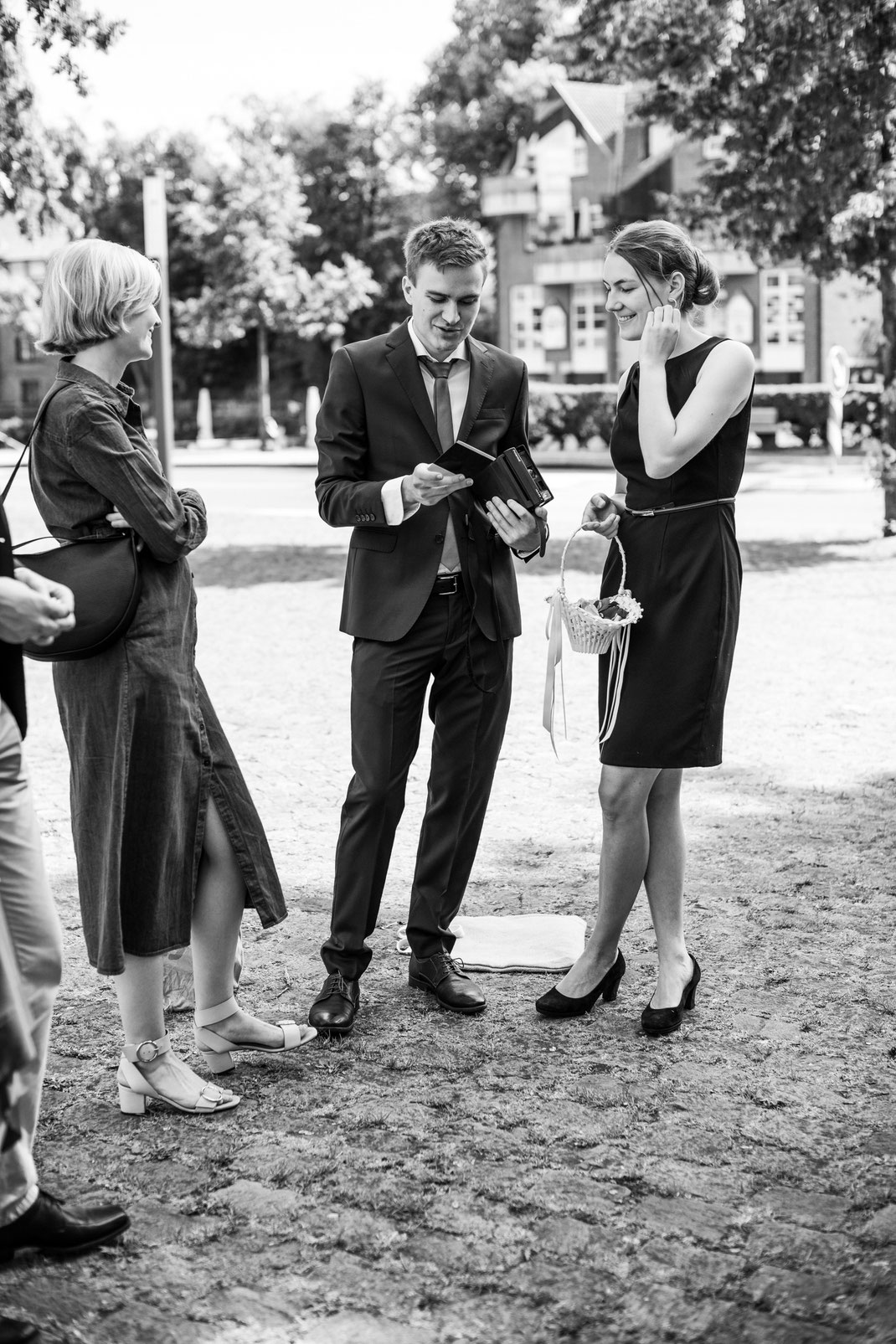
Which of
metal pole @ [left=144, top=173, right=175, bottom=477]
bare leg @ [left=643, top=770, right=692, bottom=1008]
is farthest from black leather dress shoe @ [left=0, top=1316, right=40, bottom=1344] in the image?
metal pole @ [left=144, top=173, right=175, bottom=477]

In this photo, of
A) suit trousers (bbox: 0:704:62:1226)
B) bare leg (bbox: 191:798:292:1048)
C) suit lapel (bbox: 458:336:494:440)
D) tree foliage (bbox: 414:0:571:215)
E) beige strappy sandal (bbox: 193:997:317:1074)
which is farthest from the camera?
tree foliage (bbox: 414:0:571:215)

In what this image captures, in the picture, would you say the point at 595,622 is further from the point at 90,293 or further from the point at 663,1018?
the point at 90,293

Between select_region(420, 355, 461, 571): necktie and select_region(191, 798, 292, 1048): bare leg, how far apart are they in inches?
44.2

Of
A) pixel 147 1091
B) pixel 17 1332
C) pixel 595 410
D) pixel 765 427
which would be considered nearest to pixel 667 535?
pixel 147 1091

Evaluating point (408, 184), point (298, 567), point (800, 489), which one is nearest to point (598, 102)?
point (408, 184)

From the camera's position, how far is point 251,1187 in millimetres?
3301

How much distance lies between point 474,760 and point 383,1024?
83cm

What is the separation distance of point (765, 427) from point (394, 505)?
33.4 meters

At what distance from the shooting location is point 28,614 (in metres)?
2.86

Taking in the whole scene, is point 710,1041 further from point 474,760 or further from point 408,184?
point 408,184

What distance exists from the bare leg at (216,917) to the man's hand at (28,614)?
2.86ft

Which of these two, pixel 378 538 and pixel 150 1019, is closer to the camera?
pixel 150 1019

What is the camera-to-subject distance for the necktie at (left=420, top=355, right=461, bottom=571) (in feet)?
14.3

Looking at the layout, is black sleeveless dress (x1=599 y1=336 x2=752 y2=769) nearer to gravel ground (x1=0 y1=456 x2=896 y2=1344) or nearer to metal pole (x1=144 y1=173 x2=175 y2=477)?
gravel ground (x1=0 y1=456 x2=896 y2=1344)
